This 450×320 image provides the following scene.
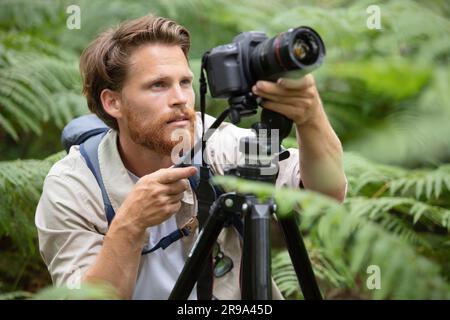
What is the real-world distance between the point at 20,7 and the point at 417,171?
114 inches

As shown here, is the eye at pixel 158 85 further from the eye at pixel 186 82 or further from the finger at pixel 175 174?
the finger at pixel 175 174

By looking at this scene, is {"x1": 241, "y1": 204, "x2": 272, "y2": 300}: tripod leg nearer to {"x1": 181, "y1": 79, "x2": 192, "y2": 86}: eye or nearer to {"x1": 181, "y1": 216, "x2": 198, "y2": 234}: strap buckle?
{"x1": 181, "y1": 216, "x2": 198, "y2": 234}: strap buckle

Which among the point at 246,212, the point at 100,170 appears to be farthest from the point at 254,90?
the point at 100,170

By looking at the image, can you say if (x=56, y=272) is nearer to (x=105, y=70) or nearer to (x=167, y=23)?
(x=105, y=70)

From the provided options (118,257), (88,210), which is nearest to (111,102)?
(88,210)

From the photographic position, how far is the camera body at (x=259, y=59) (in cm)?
134

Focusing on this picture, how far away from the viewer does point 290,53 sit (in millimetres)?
1325

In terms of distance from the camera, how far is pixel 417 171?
247cm

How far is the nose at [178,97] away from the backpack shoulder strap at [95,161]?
33 cm

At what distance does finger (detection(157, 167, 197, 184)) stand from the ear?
577 mm

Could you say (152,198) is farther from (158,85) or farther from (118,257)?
(158,85)

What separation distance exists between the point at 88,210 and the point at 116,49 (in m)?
0.65

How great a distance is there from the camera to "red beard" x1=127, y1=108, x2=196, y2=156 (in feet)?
6.53

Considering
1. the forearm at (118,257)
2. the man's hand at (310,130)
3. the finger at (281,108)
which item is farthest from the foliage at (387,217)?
the forearm at (118,257)
